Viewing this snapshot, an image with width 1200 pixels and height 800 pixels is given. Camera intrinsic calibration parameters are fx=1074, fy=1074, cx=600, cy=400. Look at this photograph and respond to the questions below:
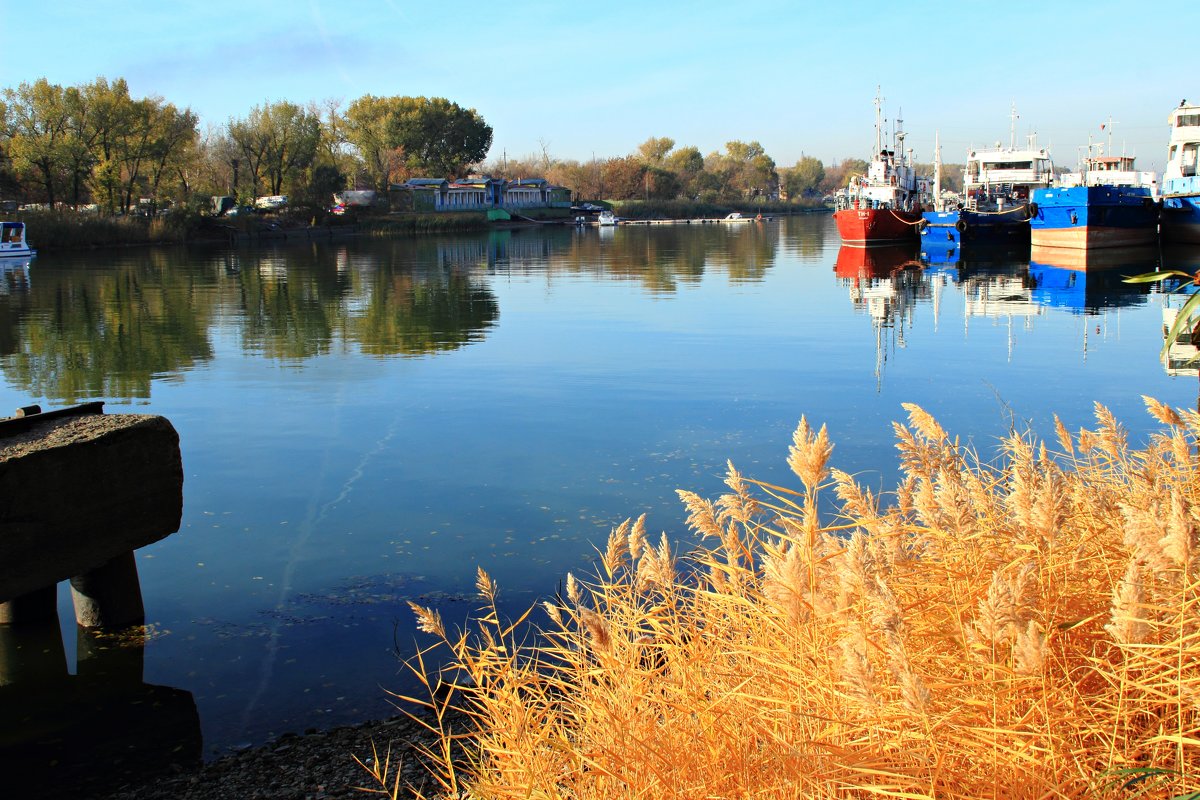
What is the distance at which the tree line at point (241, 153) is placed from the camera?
69.5 metres

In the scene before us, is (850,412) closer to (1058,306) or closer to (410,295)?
(1058,306)

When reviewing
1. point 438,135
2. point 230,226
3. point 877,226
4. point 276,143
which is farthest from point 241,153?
point 877,226

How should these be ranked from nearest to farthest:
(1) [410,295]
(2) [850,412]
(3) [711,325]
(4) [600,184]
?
1. (2) [850,412]
2. (3) [711,325]
3. (1) [410,295]
4. (4) [600,184]

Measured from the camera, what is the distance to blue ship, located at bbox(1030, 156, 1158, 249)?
130 feet

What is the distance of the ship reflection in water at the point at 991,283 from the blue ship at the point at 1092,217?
1.60ft

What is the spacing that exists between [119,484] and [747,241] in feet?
221

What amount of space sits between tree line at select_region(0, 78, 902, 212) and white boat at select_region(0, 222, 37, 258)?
15.2 meters

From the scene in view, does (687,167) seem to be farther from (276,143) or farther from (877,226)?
(877,226)

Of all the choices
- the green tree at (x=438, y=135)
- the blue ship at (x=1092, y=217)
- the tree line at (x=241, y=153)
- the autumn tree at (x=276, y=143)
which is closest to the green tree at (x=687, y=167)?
the tree line at (x=241, y=153)

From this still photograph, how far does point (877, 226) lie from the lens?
50.6 metres

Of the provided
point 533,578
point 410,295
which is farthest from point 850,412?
point 410,295

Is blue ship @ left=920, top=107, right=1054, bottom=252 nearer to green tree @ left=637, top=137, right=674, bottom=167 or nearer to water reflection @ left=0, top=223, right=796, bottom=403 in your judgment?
water reflection @ left=0, top=223, right=796, bottom=403

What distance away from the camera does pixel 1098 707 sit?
2859 mm

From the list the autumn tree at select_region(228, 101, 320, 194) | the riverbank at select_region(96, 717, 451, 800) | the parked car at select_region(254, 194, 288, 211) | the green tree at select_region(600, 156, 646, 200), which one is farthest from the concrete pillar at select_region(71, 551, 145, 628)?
the green tree at select_region(600, 156, 646, 200)
